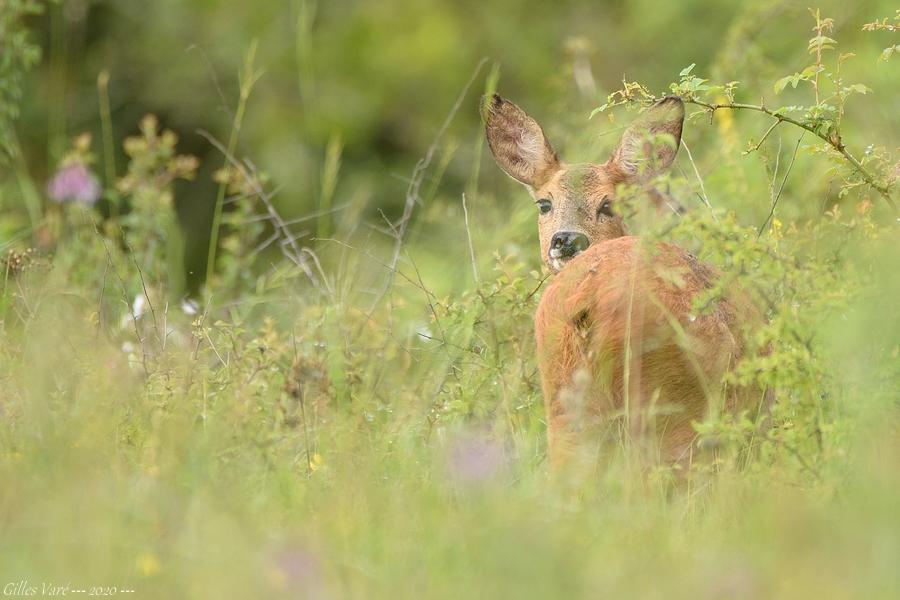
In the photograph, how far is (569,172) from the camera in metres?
6.54

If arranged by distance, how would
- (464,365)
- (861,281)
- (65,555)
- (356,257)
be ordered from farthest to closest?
(356,257), (464,365), (861,281), (65,555)

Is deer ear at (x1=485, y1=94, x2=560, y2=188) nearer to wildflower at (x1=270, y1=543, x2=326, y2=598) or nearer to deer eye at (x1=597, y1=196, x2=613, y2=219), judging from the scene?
deer eye at (x1=597, y1=196, x2=613, y2=219)

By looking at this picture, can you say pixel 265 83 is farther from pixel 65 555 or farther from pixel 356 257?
pixel 65 555

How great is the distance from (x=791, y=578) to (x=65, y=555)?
1426 millimetres

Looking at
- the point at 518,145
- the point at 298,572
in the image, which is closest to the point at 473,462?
the point at 298,572

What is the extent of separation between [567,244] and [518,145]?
839mm

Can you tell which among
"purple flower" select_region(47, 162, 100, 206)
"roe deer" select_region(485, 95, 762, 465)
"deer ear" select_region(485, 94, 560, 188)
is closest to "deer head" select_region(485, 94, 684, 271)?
"deer ear" select_region(485, 94, 560, 188)

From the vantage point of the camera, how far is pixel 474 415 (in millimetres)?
5020

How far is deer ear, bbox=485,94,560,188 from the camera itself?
265 inches

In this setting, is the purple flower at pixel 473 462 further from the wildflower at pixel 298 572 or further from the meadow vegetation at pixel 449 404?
the wildflower at pixel 298 572

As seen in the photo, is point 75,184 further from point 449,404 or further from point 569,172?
point 449,404

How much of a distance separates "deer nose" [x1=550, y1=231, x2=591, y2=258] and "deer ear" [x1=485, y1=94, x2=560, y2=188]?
0.63 meters

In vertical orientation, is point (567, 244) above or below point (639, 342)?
above

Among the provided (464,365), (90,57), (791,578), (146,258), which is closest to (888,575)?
(791,578)
